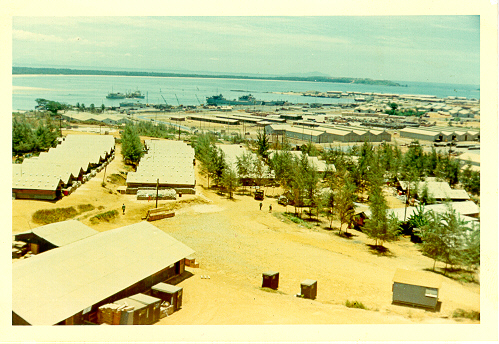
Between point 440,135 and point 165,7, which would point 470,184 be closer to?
point 440,135

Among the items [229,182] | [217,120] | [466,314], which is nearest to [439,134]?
[229,182]

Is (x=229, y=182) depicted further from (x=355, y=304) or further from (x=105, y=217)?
(x=355, y=304)

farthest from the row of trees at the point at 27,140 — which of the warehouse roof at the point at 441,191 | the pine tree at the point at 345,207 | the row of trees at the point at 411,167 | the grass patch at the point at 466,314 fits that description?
the grass patch at the point at 466,314

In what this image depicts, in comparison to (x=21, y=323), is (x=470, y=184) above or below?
above

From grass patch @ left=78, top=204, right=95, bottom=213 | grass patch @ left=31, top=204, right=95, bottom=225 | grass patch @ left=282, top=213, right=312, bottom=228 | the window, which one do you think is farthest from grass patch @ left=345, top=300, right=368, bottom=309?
grass patch @ left=78, top=204, right=95, bottom=213

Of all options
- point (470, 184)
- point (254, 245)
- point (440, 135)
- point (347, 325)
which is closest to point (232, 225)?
point (254, 245)

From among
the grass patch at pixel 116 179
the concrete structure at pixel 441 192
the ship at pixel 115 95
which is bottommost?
the concrete structure at pixel 441 192

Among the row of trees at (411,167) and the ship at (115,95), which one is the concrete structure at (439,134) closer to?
the row of trees at (411,167)
